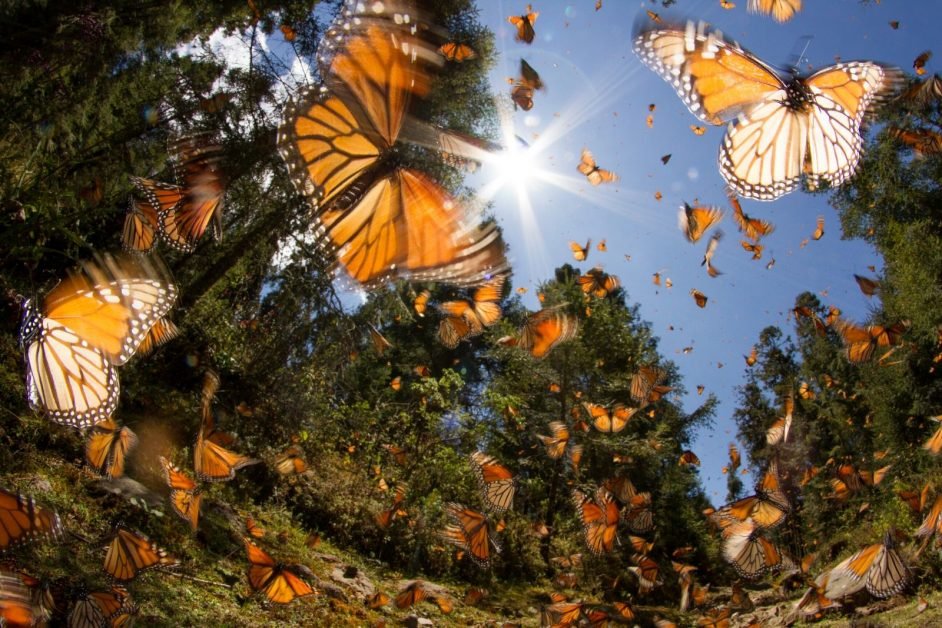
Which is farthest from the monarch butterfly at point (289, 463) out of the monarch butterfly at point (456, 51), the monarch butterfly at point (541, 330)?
the monarch butterfly at point (456, 51)

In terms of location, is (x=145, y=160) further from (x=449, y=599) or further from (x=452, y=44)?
(x=449, y=599)

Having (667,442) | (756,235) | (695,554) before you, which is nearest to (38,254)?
(756,235)

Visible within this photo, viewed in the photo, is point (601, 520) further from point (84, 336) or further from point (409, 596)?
point (84, 336)

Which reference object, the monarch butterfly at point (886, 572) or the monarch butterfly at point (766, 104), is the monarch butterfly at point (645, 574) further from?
the monarch butterfly at point (766, 104)

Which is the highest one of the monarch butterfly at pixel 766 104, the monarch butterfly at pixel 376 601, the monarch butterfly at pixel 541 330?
the monarch butterfly at pixel 541 330

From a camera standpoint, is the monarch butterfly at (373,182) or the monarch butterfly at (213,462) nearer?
the monarch butterfly at (373,182)

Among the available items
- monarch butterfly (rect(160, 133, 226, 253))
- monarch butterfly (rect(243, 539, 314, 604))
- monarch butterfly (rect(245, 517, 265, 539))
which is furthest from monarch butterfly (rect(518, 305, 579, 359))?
monarch butterfly (rect(243, 539, 314, 604))

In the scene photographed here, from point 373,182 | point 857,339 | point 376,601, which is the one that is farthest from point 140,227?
point 857,339
